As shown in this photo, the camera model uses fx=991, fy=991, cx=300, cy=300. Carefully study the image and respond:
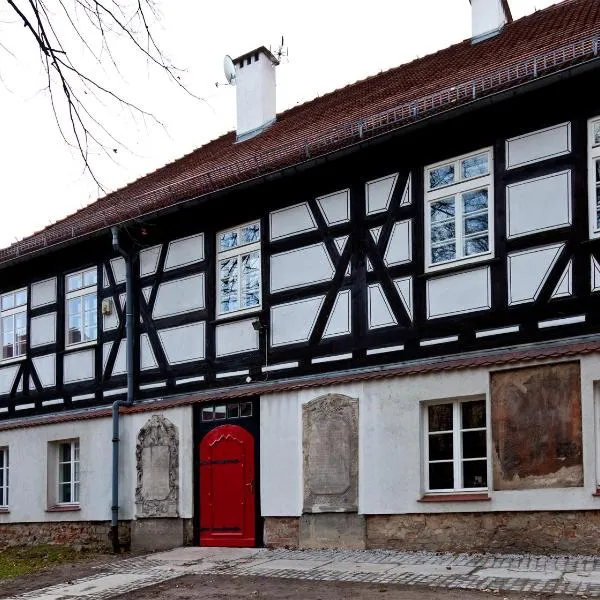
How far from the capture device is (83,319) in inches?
696

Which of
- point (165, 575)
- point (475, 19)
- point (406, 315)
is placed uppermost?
point (475, 19)

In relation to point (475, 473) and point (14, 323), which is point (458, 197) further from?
point (14, 323)

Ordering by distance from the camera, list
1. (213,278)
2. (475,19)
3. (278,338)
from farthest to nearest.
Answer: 1. (475,19)
2. (213,278)
3. (278,338)

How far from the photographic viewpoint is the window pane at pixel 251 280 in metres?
14.6

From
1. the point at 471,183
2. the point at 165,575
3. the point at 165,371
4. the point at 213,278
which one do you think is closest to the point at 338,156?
the point at 471,183

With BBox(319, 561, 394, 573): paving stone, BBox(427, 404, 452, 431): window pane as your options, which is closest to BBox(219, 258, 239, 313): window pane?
BBox(427, 404, 452, 431): window pane

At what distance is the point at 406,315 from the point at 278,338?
2.30 m

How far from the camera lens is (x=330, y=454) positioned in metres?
13.0

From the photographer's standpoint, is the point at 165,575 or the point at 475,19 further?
the point at 475,19

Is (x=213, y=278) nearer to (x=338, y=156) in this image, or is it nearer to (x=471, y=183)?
(x=338, y=156)


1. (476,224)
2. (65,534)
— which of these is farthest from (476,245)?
(65,534)

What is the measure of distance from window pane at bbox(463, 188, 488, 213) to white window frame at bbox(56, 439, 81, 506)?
28.0 ft

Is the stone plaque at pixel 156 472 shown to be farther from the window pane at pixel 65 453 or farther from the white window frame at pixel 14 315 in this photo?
the white window frame at pixel 14 315

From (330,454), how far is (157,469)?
3598 millimetres
